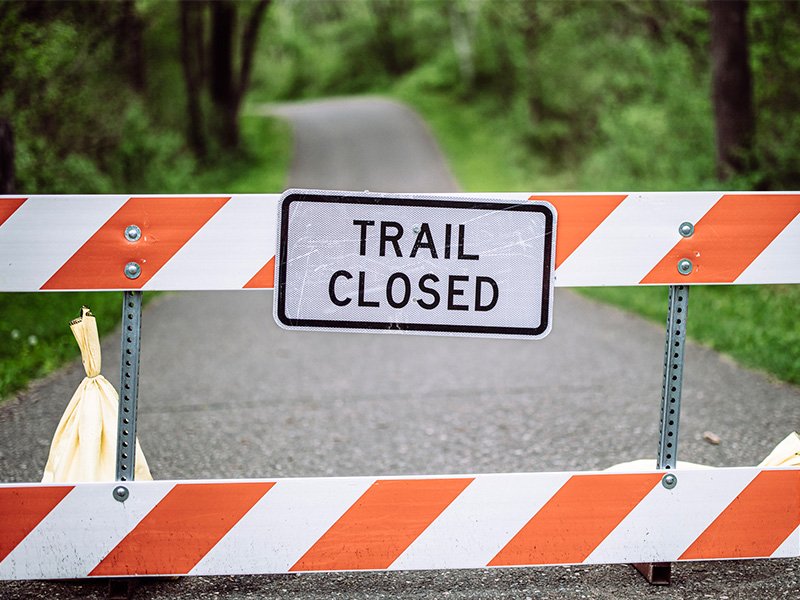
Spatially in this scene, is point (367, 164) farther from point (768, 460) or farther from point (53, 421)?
point (768, 460)

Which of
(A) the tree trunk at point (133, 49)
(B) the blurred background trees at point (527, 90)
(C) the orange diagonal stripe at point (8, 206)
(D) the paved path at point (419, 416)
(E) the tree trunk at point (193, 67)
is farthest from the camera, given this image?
(E) the tree trunk at point (193, 67)

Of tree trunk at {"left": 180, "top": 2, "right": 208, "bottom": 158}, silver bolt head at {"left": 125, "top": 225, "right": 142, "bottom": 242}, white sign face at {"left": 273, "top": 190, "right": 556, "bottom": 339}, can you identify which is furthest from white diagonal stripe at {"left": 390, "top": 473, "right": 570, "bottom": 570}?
tree trunk at {"left": 180, "top": 2, "right": 208, "bottom": 158}

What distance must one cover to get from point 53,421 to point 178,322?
4.13 m

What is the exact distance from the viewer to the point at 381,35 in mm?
55031

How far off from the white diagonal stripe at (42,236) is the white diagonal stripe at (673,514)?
6.64 feet

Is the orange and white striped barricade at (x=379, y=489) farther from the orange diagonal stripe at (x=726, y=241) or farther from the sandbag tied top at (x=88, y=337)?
the sandbag tied top at (x=88, y=337)

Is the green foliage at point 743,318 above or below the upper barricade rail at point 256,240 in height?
below

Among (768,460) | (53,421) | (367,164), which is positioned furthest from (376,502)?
(367,164)

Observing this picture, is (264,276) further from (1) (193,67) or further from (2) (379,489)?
(1) (193,67)

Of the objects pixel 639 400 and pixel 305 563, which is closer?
pixel 305 563

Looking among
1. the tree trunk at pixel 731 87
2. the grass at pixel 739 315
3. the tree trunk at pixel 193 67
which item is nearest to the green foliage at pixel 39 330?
the grass at pixel 739 315

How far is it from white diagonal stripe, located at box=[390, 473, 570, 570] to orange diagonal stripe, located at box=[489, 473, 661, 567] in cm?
3

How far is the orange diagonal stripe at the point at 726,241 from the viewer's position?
303 centimetres

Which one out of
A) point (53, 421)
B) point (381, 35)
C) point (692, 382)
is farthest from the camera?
point (381, 35)
